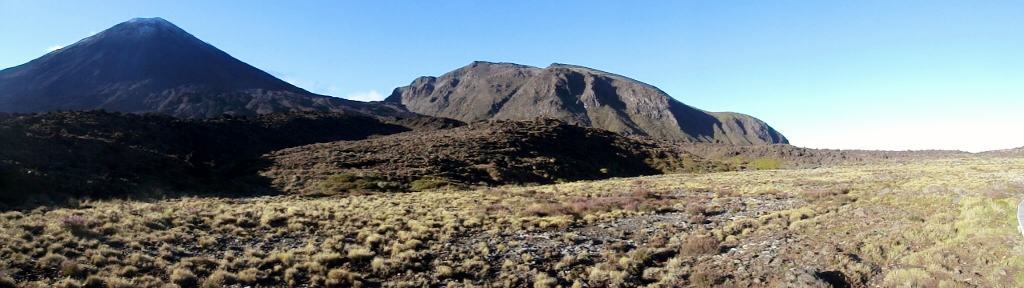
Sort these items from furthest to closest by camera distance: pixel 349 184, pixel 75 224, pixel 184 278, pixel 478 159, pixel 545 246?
pixel 478 159
pixel 349 184
pixel 545 246
pixel 75 224
pixel 184 278

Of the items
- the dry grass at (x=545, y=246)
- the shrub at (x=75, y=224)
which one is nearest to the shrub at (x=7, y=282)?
the dry grass at (x=545, y=246)

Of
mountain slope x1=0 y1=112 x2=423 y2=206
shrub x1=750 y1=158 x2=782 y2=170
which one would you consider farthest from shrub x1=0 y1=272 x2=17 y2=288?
shrub x1=750 y1=158 x2=782 y2=170

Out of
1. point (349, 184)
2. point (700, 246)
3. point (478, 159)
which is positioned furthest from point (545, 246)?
point (478, 159)

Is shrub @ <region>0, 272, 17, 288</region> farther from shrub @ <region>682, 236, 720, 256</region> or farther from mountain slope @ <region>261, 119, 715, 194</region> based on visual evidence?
mountain slope @ <region>261, 119, 715, 194</region>

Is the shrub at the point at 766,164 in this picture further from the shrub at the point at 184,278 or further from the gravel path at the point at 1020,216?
the shrub at the point at 184,278

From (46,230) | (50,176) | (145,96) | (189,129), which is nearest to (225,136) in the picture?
(189,129)

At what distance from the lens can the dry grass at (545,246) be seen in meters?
16.7

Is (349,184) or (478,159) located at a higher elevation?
(478,159)

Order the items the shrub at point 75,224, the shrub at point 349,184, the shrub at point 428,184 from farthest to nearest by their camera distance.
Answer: the shrub at point 428,184 < the shrub at point 349,184 < the shrub at point 75,224

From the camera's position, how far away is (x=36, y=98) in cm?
17488

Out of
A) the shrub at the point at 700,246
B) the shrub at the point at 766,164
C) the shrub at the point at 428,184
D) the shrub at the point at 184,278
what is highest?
the shrub at the point at 766,164

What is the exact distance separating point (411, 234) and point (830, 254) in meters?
16.8

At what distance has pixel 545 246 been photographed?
23859 millimetres

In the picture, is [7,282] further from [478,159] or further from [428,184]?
[478,159]
